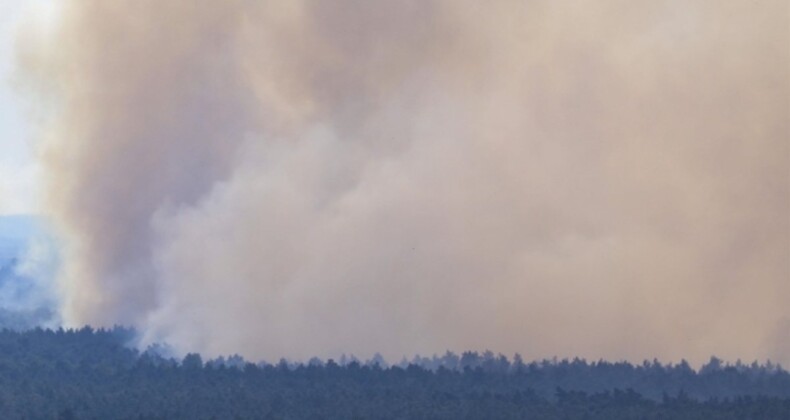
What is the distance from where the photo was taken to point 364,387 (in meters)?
76.2

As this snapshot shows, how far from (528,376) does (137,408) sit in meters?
15.3

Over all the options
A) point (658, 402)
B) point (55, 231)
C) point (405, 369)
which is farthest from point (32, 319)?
point (658, 402)

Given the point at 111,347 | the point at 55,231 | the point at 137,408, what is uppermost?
the point at 55,231

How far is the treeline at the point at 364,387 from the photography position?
232ft

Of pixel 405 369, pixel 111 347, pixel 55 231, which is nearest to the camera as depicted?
pixel 405 369

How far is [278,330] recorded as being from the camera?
88312mm

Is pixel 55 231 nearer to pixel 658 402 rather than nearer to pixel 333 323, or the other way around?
pixel 333 323

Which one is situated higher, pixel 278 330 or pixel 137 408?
pixel 278 330

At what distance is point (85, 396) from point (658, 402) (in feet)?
56.4

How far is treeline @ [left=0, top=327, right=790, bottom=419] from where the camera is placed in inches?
2783

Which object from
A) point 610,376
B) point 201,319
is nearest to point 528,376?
point 610,376

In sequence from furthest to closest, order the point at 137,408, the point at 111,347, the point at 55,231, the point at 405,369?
1. the point at 55,231
2. the point at 111,347
3. the point at 405,369
4. the point at 137,408

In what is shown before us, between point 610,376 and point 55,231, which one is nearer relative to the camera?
point 610,376

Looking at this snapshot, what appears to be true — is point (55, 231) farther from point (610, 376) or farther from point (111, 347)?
point (610, 376)
